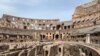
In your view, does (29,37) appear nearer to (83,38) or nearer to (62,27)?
(62,27)

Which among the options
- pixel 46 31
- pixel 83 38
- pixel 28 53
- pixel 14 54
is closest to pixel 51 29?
pixel 46 31

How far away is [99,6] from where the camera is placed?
58906mm

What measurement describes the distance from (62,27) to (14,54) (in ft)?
157

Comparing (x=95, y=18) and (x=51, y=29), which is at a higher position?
(x=95, y=18)

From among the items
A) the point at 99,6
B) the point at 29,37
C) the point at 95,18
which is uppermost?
the point at 99,6

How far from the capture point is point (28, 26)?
2879 inches

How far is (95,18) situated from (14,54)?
37.6 m

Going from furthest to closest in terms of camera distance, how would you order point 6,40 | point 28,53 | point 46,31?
point 46,31 → point 6,40 → point 28,53

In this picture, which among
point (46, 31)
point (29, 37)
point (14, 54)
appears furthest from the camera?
point (46, 31)

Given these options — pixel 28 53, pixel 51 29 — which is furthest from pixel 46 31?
pixel 28 53

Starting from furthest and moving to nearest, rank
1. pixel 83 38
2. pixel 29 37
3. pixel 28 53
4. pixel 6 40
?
1. pixel 29 37
2. pixel 6 40
3. pixel 83 38
4. pixel 28 53

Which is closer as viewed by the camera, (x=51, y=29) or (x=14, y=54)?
(x=14, y=54)

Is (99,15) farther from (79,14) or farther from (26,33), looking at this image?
(26,33)

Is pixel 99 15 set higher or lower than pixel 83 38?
higher
